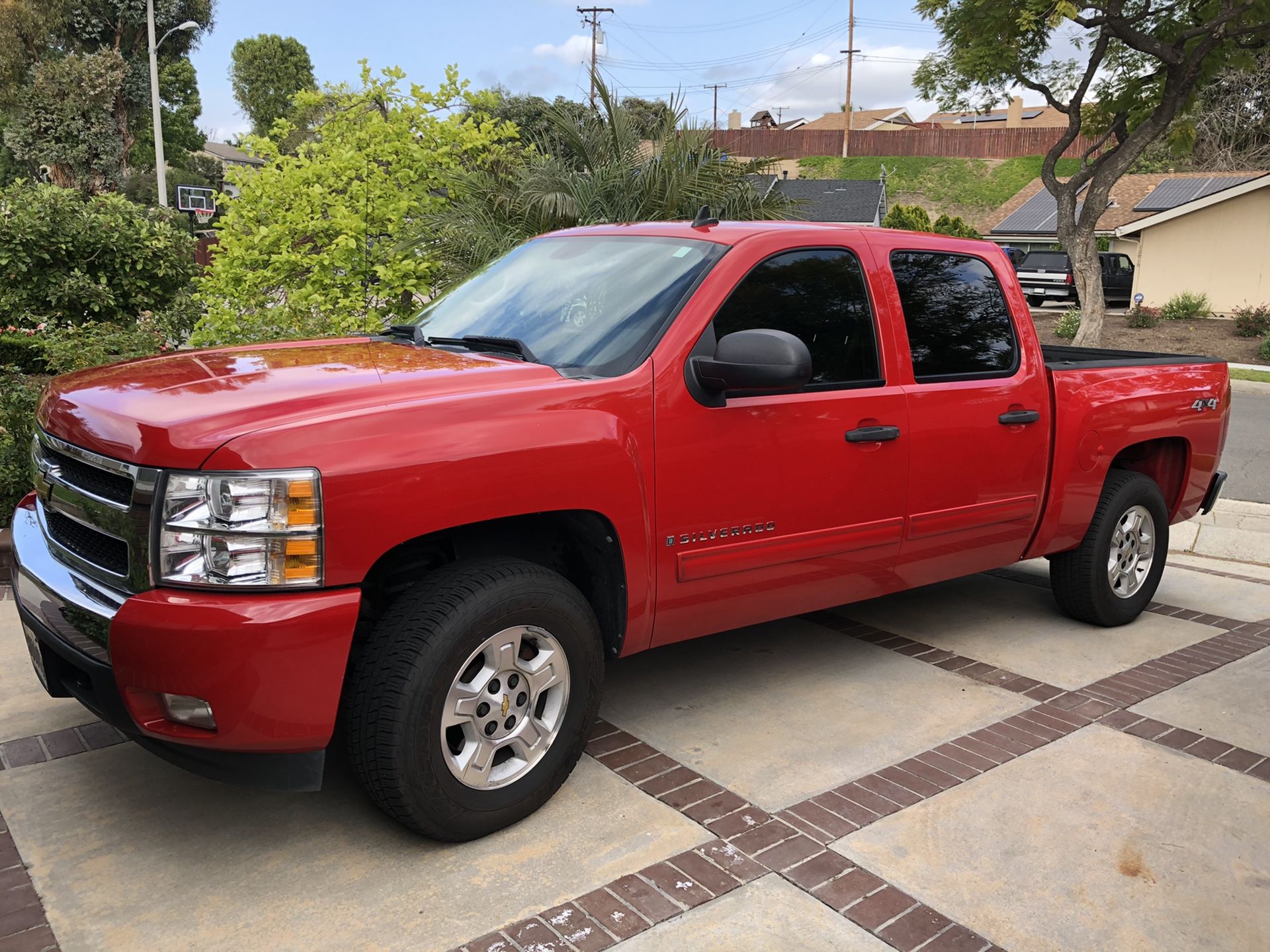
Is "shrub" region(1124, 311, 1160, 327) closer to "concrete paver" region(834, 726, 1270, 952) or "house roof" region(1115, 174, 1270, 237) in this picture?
"house roof" region(1115, 174, 1270, 237)

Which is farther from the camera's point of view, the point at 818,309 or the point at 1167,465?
the point at 1167,465

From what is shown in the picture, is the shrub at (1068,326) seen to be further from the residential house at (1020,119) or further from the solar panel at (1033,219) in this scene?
the residential house at (1020,119)

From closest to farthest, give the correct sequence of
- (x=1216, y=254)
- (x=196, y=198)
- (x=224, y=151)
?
1. (x=1216, y=254)
2. (x=196, y=198)
3. (x=224, y=151)

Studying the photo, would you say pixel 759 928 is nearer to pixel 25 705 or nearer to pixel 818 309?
pixel 818 309

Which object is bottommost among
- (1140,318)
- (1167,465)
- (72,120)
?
(1140,318)

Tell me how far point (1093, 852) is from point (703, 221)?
2678mm

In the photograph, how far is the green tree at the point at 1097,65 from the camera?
65.0 ft

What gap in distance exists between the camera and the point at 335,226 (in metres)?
8.30

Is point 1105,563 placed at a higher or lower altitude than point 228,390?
lower

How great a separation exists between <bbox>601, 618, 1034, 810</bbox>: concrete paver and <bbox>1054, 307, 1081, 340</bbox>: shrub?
2169cm

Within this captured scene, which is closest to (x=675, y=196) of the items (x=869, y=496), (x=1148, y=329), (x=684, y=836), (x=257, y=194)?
(x=257, y=194)

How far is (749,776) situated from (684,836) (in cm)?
50

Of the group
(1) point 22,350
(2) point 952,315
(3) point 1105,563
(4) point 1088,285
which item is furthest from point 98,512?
(4) point 1088,285

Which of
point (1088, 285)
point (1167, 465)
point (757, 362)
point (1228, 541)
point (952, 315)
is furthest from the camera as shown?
point (1088, 285)
